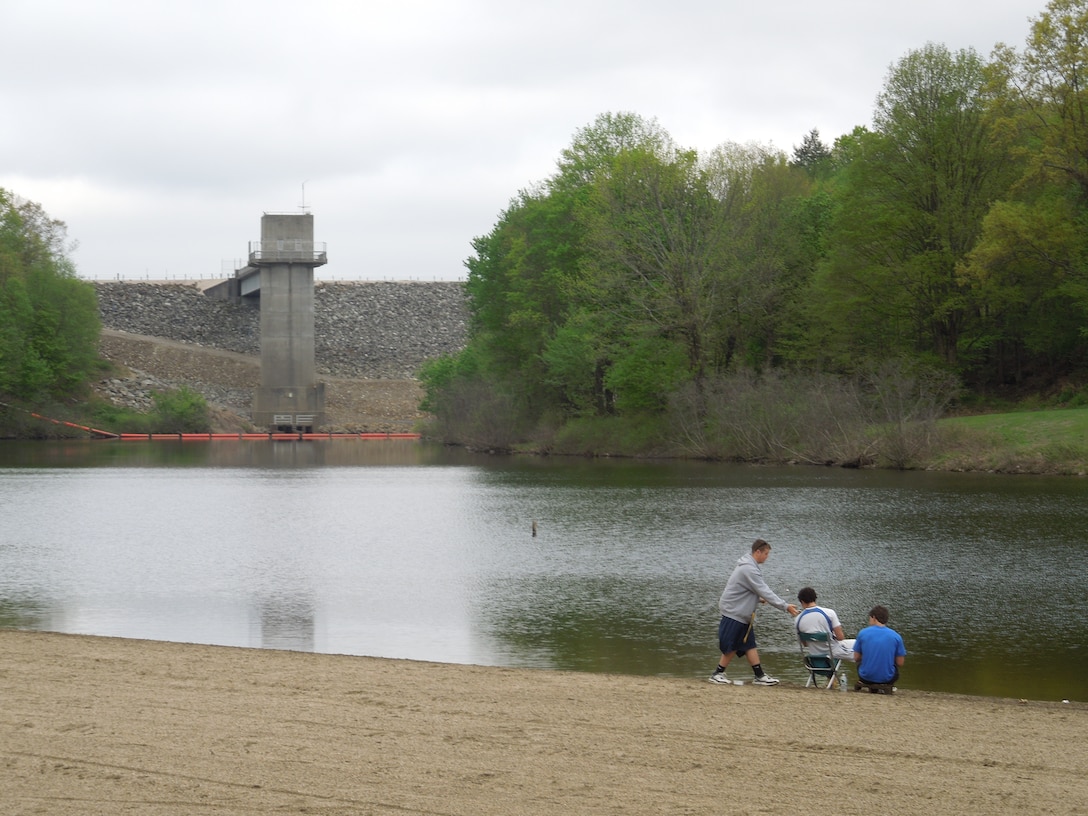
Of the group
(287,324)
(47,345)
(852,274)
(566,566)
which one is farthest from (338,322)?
(566,566)

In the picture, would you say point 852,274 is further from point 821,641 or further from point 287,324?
point 287,324

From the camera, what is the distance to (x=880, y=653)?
42.9 ft

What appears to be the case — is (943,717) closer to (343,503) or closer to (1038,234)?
(343,503)

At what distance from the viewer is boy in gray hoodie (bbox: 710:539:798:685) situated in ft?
45.3

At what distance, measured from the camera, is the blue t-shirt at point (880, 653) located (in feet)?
42.9

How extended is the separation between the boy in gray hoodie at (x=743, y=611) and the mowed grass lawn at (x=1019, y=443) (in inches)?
1256

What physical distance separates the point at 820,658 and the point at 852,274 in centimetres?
4339

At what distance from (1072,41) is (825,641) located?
40.5 metres

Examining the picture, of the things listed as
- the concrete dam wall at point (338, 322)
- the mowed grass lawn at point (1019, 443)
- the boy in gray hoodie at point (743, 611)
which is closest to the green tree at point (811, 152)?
the concrete dam wall at point (338, 322)

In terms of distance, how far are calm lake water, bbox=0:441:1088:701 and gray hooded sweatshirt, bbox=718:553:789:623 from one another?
115 centimetres

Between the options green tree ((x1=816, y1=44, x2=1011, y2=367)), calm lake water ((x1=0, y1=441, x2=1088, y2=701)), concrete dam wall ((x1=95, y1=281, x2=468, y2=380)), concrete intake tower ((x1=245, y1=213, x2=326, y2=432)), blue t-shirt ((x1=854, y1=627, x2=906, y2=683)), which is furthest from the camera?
concrete dam wall ((x1=95, y1=281, x2=468, y2=380))

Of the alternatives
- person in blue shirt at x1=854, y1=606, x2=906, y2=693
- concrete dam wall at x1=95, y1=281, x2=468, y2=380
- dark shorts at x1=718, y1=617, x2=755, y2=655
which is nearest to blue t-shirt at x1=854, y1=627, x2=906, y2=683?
person in blue shirt at x1=854, y1=606, x2=906, y2=693

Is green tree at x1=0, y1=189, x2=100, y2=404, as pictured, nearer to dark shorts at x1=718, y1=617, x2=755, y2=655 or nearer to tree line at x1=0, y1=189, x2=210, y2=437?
tree line at x1=0, y1=189, x2=210, y2=437

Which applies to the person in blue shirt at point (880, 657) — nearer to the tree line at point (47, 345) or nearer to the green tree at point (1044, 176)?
the green tree at point (1044, 176)
